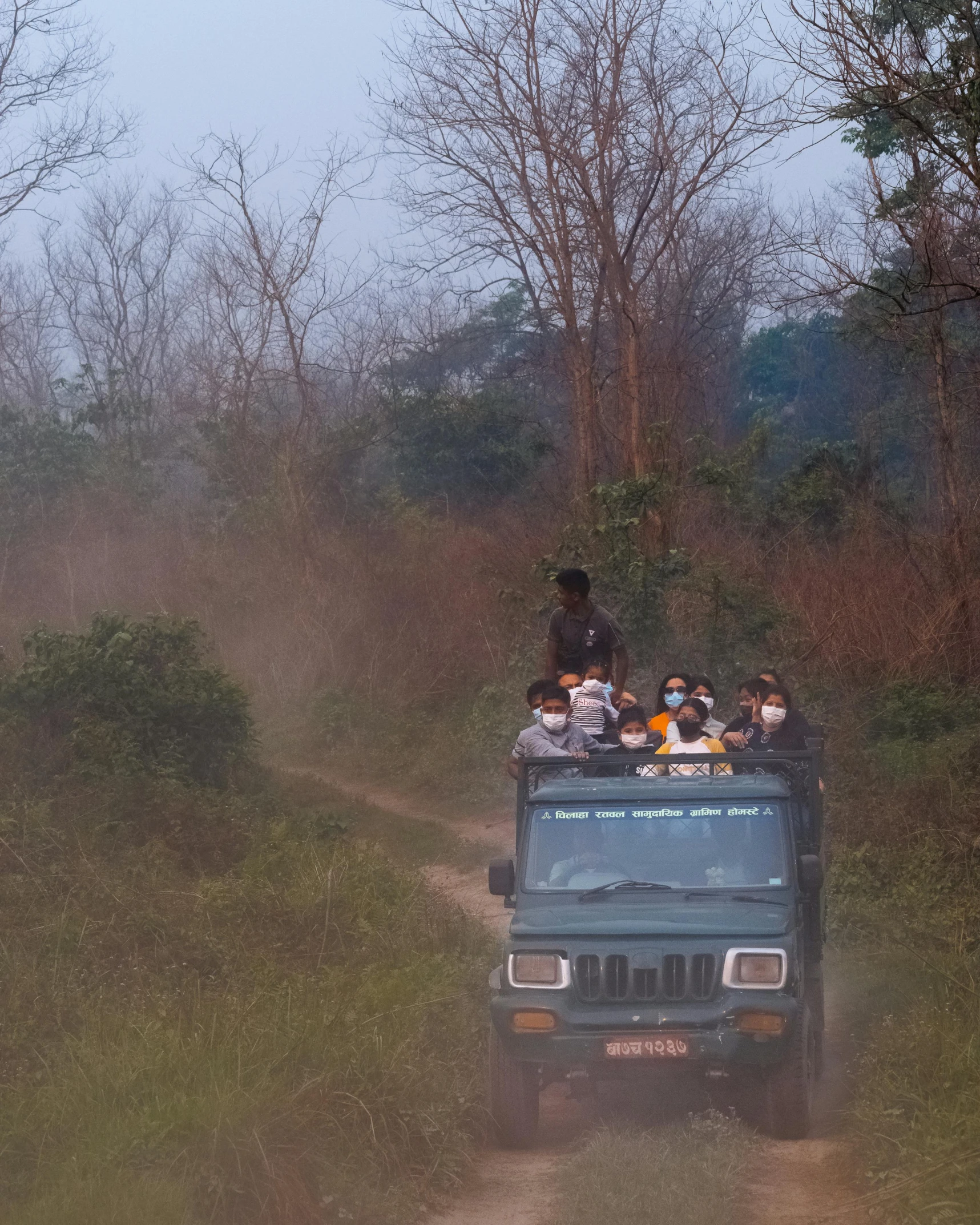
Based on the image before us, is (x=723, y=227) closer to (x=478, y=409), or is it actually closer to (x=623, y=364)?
(x=478, y=409)

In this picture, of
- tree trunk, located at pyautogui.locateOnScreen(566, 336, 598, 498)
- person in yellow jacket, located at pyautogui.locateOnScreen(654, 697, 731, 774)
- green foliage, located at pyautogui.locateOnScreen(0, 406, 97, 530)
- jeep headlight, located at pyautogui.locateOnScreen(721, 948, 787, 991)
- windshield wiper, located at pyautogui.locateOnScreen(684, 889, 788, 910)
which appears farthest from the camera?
green foliage, located at pyautogui.locateOnScreen(0, 406, 97, 530)

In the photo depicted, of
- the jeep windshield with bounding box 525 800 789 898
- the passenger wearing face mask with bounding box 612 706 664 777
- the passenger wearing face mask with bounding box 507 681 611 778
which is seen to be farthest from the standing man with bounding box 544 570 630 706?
the jeep windshield with bounding box 525 800 789 898

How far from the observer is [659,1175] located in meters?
5.43

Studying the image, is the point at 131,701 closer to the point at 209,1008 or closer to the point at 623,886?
the point at 209,1008

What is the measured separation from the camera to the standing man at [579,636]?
985 centimetres

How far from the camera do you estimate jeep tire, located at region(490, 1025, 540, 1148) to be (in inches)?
247

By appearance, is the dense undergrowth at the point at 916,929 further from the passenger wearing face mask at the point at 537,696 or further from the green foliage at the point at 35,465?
the green foliage at the point at 35,465

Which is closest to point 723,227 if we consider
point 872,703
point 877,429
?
point 877,429

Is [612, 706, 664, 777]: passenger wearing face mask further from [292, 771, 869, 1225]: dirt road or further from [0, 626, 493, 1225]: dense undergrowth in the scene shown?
[292, 771, 869, 1225]: dirt road

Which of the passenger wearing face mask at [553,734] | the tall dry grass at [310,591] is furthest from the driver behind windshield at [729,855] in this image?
the tall dry grass at [310,591]

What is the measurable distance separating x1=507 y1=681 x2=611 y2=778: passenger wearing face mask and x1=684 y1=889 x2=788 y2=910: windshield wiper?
1866 mm

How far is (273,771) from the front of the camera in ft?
52.5

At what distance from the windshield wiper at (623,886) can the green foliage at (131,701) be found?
239 inches

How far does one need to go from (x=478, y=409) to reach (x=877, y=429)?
856cm
